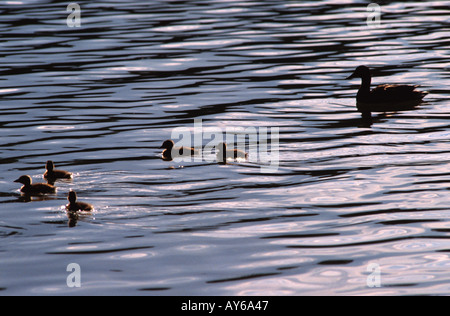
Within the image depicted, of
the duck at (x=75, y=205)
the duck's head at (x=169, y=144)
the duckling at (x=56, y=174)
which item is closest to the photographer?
the duck at (x=75, y=205)

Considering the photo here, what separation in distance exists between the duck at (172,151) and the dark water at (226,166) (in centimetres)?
30

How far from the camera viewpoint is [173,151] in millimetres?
13836

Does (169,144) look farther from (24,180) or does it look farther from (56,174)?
(24,180)

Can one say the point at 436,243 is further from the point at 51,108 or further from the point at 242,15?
the point at 242,15

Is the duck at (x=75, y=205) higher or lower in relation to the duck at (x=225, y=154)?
lower

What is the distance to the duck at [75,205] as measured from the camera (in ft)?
35.2

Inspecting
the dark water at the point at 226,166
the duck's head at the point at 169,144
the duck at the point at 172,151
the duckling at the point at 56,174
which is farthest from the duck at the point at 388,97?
the duckling at the point at 56,174

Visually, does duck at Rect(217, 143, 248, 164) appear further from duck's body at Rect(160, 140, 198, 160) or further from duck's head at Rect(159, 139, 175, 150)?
duck's head at Rect(159, 139, 175, 150)

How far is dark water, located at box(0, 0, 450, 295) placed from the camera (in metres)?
9.01

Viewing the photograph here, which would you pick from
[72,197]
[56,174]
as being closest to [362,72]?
[56,174]

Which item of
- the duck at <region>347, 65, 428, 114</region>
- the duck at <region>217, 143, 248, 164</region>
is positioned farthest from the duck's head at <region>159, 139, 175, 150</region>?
the duck at <region>347, 65, 428, 114</region>

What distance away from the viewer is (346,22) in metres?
28.6

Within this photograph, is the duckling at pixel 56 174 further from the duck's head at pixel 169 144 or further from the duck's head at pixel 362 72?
the duck's head at pixel 362 72
